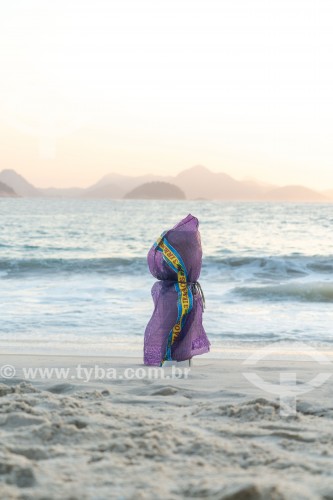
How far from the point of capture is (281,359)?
21.1 feet

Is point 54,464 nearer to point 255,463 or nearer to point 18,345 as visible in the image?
point 255,463

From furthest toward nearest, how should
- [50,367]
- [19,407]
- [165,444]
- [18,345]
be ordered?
[18,345], [50,367], [19,407], [165,444]

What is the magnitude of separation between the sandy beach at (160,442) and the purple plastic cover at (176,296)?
597 mm

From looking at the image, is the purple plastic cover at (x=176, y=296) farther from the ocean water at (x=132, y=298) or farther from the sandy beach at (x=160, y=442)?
the ocean water at (x=132, y=298)

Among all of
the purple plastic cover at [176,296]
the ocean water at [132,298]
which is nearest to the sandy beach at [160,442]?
the purple plastic cover at [176,296]

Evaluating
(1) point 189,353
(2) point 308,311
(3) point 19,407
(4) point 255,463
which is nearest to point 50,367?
(1) point 189,353

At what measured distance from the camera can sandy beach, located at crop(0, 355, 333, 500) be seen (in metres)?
2.62

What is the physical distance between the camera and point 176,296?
543 centimetres

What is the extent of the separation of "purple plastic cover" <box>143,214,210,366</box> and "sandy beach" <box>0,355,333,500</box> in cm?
60

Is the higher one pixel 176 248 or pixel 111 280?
pixel 176 248

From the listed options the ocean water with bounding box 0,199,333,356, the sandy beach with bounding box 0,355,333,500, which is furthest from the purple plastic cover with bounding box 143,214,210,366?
the ocean water with bounding box 0,199,333,356

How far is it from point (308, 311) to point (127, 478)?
7982 millimetres

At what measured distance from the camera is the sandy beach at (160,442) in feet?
8.61

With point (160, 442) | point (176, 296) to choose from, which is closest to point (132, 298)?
point (176, 296)
